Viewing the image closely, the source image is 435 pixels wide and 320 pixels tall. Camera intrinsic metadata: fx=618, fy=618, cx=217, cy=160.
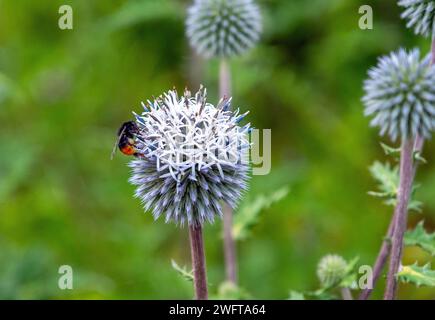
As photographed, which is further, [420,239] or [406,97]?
[420,239]

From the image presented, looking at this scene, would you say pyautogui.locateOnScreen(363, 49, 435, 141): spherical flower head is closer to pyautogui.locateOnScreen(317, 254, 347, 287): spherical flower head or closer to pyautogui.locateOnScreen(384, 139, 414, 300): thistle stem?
pyautogui.locateOnScreen(384, 139, 414, 300): thistle stem

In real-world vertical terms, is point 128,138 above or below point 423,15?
below

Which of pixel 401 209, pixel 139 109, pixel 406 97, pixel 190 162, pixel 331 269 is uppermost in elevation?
pixel 139 109

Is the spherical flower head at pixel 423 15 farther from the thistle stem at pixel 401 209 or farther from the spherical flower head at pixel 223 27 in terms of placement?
the spherical flower head at pixel 223 27

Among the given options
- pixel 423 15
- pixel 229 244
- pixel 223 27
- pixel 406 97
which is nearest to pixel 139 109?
pixel 223 27

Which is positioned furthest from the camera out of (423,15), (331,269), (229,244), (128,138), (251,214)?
(229,244)

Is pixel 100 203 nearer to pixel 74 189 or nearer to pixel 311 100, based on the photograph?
pixel 74 189

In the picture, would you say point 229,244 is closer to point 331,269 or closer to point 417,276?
point 331,269
